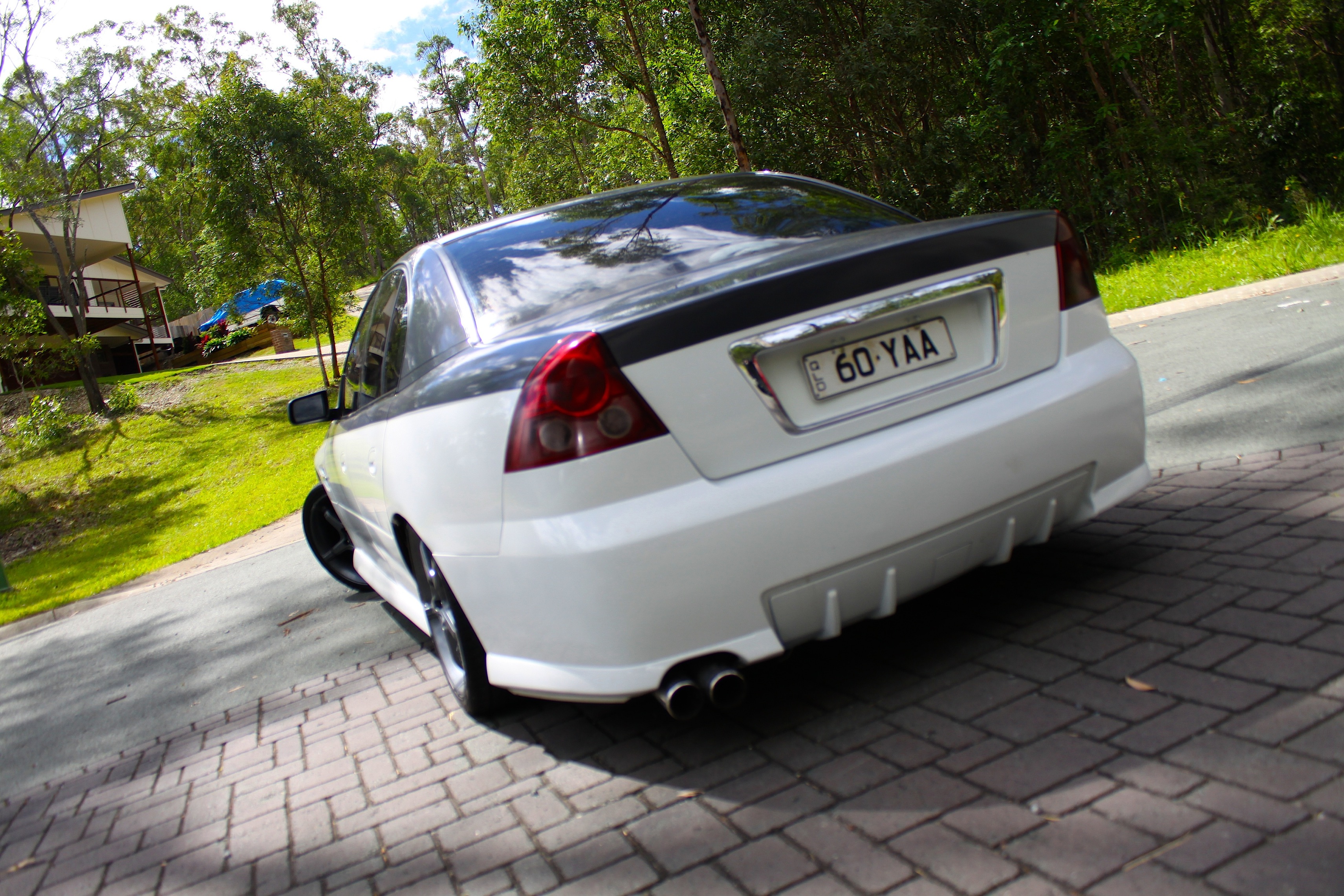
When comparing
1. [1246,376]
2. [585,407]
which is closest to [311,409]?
[585,407]

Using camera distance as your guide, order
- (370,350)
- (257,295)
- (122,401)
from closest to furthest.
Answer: (370,350) < (122,401) < (257,295)

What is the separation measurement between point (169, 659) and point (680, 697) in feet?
12.8

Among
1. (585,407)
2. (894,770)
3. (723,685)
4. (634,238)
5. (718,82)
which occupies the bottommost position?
(894,770)

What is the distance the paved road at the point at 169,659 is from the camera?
14.0 feet

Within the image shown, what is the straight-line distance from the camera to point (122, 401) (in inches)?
882

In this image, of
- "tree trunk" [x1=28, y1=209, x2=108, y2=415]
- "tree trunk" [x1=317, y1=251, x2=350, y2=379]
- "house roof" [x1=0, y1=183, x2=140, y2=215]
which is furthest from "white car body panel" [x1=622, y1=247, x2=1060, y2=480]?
"house roof" [x1=0, y1=183, x2=140, y2=215]

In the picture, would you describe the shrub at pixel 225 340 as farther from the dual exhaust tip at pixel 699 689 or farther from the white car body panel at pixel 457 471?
the dual exhaust tip at pixel 699 689

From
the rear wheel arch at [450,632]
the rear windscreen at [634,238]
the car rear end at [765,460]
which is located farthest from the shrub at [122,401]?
the car rear end at [765,460]

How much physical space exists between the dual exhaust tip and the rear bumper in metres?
0.05

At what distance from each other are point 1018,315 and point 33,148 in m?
25.3

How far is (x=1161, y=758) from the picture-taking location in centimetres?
221

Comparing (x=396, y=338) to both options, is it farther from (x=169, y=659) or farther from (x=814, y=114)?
(x=814, y=114)

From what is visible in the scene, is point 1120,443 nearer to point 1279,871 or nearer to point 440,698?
point 1279,871


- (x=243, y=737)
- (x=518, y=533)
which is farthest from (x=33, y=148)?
(x=518, y=533)
